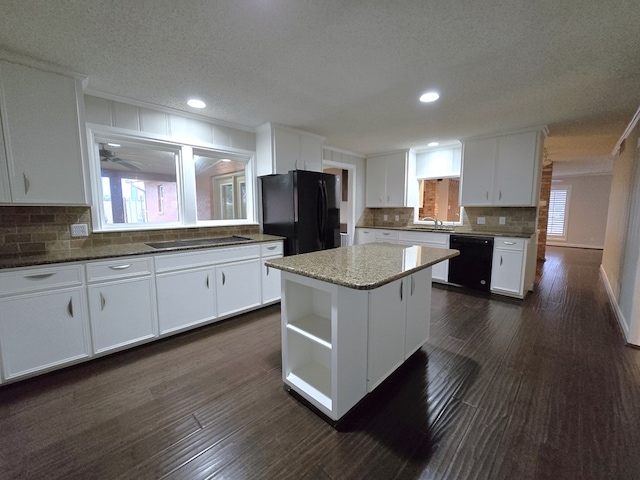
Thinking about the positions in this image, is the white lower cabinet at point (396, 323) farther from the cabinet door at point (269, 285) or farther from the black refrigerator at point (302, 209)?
the cabinet door at point (269, 285)

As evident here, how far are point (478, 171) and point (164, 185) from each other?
14.1 ft

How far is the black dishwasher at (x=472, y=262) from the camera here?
387 cm

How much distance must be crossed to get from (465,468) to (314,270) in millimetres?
1209

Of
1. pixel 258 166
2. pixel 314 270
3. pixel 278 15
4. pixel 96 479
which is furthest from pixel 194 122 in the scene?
pixel 96 479

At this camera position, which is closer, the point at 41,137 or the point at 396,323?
the point at 396,323

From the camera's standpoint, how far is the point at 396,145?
4598mm

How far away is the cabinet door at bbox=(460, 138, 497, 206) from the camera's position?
3912mm

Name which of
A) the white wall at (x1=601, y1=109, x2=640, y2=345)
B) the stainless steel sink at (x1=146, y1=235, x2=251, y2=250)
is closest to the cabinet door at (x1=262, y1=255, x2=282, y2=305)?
the stainless steel sink at (x1=146, y1=235, x2=251, y2=250)

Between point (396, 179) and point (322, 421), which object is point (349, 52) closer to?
point (322, 421)

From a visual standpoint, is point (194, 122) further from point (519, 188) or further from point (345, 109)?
point (519, 188)

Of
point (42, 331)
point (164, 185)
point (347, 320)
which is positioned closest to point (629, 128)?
point (347, 320)

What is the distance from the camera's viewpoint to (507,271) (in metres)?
3.73

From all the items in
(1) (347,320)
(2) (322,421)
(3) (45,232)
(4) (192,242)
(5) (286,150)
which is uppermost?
(5) (286,150)

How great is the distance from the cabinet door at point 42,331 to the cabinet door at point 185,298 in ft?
1.80
